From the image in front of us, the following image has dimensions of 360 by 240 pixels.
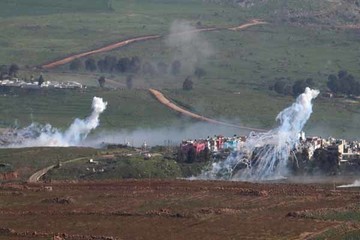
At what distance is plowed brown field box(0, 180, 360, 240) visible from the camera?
6388cm

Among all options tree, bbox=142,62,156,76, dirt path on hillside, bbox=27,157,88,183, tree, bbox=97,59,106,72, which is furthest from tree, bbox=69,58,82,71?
dirt path on hillside, bbox=27,157,88,183

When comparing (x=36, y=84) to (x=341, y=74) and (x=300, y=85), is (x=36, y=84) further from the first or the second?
(x=341, y=74)

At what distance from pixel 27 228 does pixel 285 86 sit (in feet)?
295

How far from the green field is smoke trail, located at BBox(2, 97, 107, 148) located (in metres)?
2.61

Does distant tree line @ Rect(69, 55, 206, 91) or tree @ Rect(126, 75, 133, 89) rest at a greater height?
distant tree line @ Rect(69, 55, 206, 91)

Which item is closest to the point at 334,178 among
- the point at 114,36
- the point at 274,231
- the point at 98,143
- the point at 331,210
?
the point at 331,210

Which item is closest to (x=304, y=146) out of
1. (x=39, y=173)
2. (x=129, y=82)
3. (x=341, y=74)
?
(x=39, y=173)

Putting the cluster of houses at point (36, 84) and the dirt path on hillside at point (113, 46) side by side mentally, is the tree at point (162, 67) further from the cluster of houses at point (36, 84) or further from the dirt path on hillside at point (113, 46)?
the cluster of houses at point (36, 84)

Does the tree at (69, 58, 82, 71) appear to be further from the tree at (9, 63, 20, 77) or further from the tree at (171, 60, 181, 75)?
the tree at (171, 60, 181, 75)

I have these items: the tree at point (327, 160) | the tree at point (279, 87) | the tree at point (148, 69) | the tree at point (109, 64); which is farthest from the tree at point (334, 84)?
the tree at point (327, 160)

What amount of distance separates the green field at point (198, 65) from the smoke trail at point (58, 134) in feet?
8.58

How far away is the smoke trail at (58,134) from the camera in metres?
122

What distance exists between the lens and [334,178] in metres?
92.6

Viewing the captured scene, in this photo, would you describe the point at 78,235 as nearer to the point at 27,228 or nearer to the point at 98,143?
the point at 27,228
